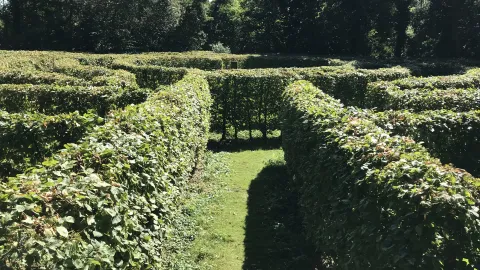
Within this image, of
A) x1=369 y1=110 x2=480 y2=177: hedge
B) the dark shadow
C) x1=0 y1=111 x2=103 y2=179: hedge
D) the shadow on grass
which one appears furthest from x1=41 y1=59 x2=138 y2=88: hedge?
x1=369 y1=110 x2=480 y2=177: hedge

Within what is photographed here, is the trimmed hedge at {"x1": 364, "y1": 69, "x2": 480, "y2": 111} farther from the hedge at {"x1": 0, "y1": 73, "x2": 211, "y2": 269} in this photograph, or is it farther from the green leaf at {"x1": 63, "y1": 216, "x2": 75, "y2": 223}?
the green leaf at {"x1": 63, "y1": 216, "x2": 75, "y2": 223}

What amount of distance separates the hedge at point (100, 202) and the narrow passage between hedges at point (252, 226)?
1.57 m

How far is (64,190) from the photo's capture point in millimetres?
2898

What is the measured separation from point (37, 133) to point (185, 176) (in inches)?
96.3

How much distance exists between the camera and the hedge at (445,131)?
21.5 ft

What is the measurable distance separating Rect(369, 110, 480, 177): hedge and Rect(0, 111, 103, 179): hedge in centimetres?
474

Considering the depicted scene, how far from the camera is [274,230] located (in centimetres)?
711

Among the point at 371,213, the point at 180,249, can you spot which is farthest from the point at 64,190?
the point at 180,249

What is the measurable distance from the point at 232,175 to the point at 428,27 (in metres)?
26.3

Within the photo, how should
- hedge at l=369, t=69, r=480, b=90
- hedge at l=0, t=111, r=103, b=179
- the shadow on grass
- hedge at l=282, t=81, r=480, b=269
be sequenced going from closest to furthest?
hedge at l=282, t=81, r=480, b=269 → the shadow on grass → hedge at l=0, t=111, r=103, b=179 → hedge at l=369, t=69, r=480, b=90

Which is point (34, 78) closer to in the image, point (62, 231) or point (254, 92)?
point (254, 92)

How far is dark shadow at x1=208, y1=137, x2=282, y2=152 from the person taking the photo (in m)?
12.3

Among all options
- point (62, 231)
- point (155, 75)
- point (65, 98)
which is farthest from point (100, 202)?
point (155, 75)

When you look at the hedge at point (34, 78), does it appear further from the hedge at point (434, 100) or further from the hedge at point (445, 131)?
the hedge at point (445, 131)
